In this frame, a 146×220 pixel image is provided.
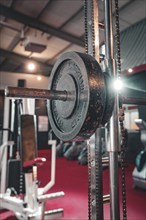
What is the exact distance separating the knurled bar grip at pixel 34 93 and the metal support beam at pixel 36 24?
5.94 meters

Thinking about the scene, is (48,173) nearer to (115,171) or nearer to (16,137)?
(16,137)

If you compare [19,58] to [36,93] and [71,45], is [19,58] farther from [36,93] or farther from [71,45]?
[36,93]

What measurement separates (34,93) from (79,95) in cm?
14

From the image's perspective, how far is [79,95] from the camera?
2.09 ft

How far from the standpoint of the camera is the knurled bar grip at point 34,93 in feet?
1.88

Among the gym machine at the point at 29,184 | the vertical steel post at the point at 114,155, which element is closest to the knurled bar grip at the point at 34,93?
the vertical steel post at the point at 114,155

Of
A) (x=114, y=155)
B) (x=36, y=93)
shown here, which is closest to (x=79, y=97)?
(x=36, y=93)

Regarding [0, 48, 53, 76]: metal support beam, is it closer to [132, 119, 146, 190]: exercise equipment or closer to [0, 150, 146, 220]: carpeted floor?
[0, 150, 146, 220]: carpeted floor

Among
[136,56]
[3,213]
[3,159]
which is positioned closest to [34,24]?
[136,56]

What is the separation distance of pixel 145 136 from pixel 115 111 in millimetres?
2557

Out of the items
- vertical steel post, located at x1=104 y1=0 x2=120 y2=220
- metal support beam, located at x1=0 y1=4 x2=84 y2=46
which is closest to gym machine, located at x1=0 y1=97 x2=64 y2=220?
vertical steel post, located at x1=104 y1=0 x2=120 y2=220

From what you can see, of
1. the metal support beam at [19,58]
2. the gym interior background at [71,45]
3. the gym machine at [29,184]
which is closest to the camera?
the gym machine at [29,184]

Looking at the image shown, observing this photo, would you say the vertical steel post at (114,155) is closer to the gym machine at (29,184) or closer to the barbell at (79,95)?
the barbell at (79,95)

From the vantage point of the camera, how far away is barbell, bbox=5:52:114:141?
0.59 meters
